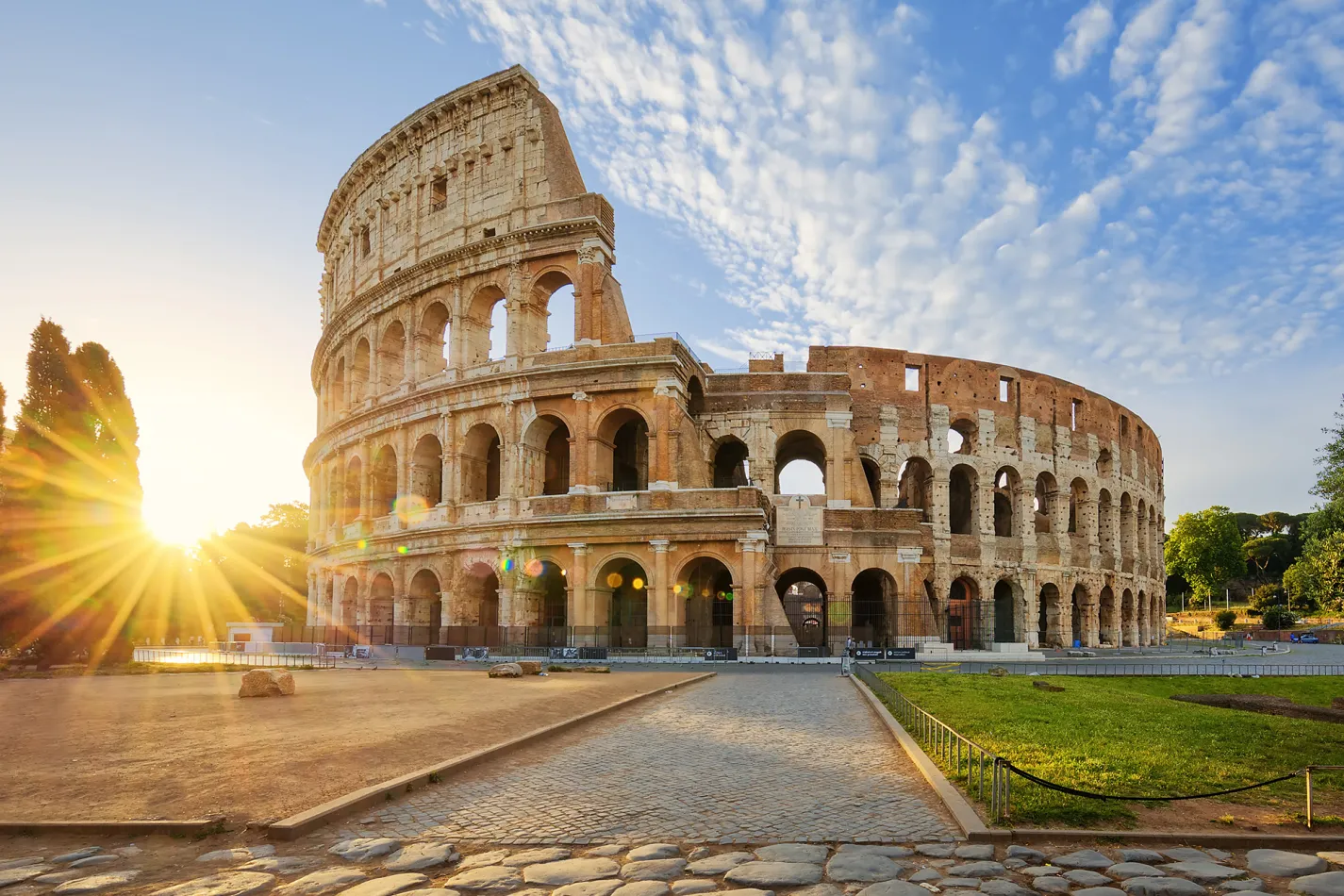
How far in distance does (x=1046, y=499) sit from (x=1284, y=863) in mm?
41803

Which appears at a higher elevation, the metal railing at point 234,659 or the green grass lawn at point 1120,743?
the green grass lawn at point 1120,743

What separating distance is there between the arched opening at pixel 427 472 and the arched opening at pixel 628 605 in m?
7.84

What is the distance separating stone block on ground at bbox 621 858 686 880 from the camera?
5.34m

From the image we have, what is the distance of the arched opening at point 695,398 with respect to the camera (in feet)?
119

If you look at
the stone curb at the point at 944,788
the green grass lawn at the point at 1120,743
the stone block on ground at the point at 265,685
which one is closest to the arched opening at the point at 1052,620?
the green grass lawn at the point at 1120,743

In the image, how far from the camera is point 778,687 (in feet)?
62.1

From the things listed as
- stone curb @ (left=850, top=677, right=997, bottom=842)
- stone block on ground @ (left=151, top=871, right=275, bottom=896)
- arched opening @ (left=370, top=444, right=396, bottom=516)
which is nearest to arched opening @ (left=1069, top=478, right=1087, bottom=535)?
arched opening @ (left=370, top=444, right=396, bottom=516)

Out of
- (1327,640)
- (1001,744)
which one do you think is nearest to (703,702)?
(1001,744)

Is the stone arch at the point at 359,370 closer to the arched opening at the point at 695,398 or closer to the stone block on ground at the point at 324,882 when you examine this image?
the arched opening at the point at 695,398

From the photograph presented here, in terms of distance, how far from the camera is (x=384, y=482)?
38.5 m

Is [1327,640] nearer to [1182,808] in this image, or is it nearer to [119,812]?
[1182,808]

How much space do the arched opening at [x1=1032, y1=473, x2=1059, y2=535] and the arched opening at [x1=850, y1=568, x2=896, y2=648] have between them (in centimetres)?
1089

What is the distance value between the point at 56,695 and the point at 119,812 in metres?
12.6

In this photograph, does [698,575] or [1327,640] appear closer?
[698,575]
